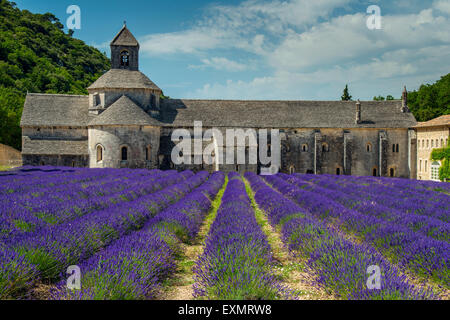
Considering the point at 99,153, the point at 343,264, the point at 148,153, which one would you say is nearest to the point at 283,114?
the point at 148,153

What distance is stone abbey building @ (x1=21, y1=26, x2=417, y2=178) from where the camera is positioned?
93.0ft

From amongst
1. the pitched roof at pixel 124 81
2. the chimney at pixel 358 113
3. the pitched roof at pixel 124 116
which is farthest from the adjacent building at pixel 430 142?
the pitched roof at pixel 124 81

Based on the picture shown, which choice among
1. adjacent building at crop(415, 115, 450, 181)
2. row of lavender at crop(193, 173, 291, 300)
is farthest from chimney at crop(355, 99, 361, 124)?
row of lavender at crop(193, 173, 291, 300)

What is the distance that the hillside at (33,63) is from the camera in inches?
1583

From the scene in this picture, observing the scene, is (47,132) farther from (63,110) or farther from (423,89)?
(423,89)

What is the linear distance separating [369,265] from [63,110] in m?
32.4

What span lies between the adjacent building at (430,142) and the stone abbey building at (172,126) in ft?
2.75

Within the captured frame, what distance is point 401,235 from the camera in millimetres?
6012

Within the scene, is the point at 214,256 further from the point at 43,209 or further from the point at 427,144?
the point at 427,144

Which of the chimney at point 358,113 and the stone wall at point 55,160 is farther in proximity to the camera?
the chimney at point 358,113

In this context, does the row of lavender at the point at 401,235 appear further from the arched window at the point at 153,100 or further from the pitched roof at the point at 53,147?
the pitched roof at the point at 53,147

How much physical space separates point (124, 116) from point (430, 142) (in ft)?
85.4

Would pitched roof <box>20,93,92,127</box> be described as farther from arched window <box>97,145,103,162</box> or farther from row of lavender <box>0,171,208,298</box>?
row of lavender <box>0,171,208,298</box>

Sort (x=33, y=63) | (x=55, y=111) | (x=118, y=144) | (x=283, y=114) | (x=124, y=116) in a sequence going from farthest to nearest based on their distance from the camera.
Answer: (x=33, y=63)
(x=283, y=114)
(x=55, y=111)
(x=124, y=116)
(x=118, y=144)
